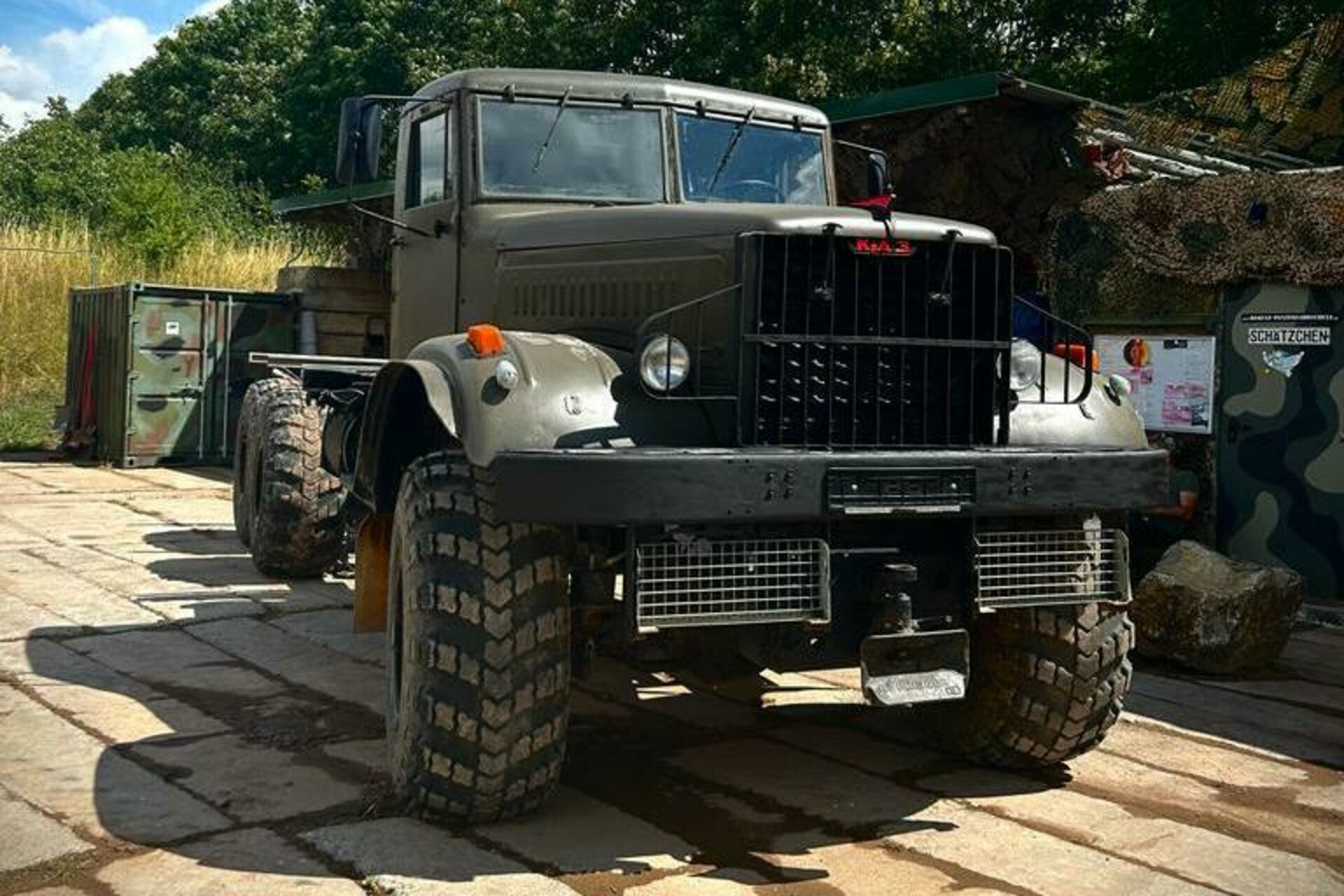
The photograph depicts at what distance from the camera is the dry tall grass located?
1858 centimetres

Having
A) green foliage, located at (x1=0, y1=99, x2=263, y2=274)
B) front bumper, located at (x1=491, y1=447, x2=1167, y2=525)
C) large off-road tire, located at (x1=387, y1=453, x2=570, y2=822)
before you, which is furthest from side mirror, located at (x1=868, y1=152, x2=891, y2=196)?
green foliage, located at (x1=0, y1=99, x2=263, y2=274)

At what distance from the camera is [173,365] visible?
46.3 feet

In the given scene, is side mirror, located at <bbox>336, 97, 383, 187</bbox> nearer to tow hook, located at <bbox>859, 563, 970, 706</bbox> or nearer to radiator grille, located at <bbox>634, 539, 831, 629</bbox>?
radiator grille, located at <bbox>634, 539, 831, 629</bbox>

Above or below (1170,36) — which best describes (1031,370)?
below

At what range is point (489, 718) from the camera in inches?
152

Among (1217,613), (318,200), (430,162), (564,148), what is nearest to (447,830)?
(564,148)

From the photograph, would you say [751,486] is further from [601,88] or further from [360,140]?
[360,140]

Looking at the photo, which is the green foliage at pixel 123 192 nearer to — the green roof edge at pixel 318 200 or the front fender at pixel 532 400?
the green roof edge at pixel 318 200

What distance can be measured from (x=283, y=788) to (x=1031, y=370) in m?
2.66

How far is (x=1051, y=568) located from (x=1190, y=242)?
5041 millimetres

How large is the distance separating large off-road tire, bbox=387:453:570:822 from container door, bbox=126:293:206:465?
10.9 m

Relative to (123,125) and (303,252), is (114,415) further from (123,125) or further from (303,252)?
(123,125)

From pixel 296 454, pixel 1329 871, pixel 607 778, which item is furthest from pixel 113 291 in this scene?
pixel 1329 871

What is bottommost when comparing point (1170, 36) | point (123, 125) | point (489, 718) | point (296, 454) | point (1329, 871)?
point (1329, 871)
